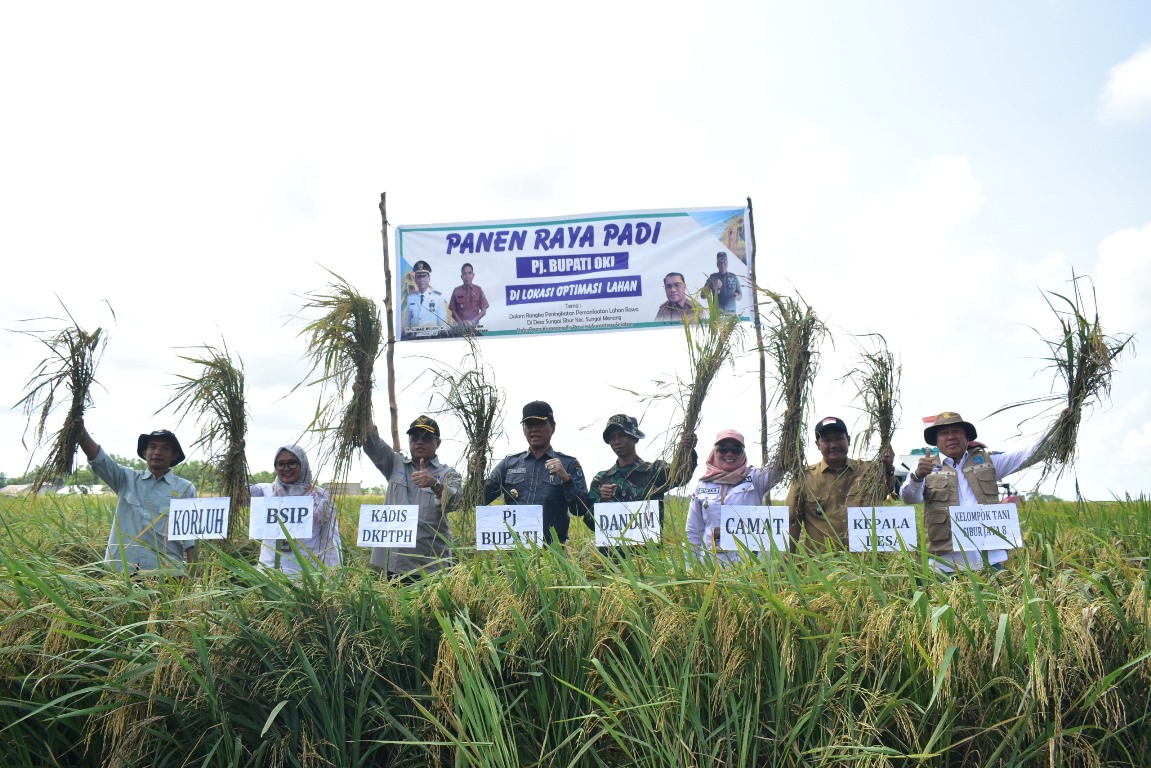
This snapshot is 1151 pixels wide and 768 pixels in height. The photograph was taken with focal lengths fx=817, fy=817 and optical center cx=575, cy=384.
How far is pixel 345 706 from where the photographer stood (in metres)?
3.16

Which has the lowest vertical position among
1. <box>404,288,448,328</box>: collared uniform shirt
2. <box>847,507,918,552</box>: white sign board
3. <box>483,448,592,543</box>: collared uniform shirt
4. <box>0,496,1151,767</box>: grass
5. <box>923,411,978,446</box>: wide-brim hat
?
<box>0,496,1151,767</box>: grass

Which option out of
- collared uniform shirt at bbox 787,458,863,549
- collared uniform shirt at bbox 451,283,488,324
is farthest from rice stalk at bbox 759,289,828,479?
collared uniform shirt at bbox 451,283,488,324

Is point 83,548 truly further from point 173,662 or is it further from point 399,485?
point 173,662

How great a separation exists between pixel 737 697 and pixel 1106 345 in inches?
126

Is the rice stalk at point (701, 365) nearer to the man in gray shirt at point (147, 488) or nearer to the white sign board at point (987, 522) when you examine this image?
the white sign board at point (987, 522)

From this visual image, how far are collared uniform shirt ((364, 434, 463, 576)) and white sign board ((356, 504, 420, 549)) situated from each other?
354 millimetres

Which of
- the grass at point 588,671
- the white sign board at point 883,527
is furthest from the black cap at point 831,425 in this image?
the grass at point 588,671

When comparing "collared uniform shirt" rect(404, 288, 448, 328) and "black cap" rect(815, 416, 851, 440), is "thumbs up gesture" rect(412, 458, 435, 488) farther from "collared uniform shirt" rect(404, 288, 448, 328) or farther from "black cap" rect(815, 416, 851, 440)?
"collared uniform shirt" rect(404, 288, 448, 328)

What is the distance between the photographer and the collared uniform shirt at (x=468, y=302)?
834cm

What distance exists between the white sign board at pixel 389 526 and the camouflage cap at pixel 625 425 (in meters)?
1.48

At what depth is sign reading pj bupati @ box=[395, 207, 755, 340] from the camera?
8188 millimetres

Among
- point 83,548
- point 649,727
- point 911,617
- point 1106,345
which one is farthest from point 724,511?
point 83,548

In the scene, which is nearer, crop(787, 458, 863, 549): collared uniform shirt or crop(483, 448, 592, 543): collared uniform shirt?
crop(787, 458, 863, 549): collared uniform shirt

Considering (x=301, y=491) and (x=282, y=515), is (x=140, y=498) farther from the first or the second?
(x=282, y=515)
